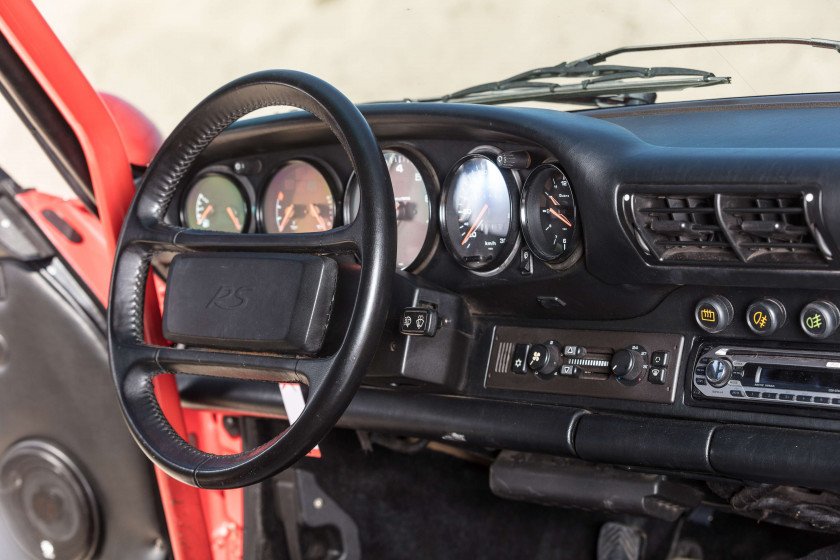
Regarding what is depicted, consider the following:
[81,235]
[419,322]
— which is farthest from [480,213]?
[81,235]

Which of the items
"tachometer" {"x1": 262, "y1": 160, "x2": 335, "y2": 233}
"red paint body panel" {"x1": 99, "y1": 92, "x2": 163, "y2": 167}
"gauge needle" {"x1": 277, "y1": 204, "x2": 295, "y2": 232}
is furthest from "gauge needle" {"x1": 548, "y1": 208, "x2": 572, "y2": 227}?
"red paint body panel" {"x1": 99, "y1": 92, "x2": 163, "y2": 167}

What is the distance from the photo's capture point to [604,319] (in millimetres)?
1708

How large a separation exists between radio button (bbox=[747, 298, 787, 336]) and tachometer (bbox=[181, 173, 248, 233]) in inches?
47.8

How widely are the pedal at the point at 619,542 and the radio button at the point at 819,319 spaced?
1149 millimetres

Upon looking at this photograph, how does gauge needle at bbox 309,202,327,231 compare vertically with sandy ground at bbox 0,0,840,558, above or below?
below

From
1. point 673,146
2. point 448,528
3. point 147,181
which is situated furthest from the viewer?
point 448,528

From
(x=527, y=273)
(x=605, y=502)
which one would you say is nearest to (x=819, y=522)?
(x=605, y=502)

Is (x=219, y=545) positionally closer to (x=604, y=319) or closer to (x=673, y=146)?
(x=604, y=319)

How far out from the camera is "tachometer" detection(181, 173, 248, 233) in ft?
7.10

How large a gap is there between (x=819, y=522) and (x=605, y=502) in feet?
1.46

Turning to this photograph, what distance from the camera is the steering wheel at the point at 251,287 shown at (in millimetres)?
1302

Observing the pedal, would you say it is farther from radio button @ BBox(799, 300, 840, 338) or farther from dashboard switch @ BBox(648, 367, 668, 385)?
radio button @ BBox(799, 300, 840, 338)

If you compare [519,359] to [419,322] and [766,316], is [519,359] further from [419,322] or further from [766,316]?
[766,316]

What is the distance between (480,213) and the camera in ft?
5.83
